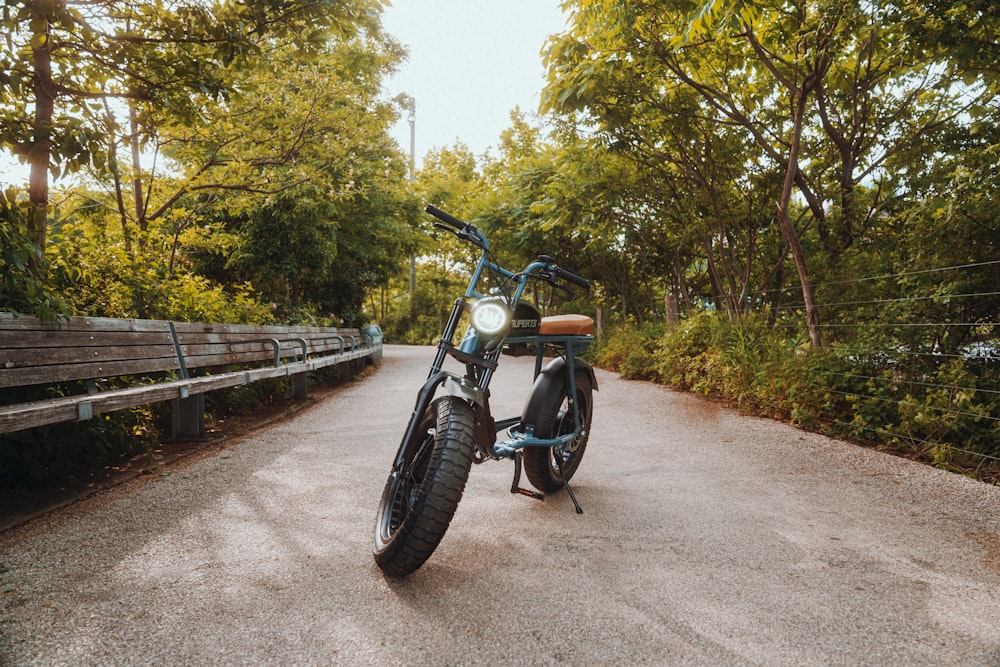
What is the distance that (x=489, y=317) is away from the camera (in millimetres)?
2768

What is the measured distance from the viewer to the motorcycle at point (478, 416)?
7.74 ft

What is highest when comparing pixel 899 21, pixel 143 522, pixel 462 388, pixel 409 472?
pixel 899 21

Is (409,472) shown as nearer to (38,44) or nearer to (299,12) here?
(38,44)

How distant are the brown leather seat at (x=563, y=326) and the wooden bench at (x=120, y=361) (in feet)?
8.87

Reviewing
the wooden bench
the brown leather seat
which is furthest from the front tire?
the wooden bench

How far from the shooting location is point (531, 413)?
3430 mm

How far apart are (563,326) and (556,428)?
0.67 meters

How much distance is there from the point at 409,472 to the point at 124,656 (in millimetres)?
1229

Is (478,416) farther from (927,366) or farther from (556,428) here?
(927,366)

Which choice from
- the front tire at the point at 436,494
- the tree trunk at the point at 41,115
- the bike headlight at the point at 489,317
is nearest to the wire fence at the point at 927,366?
the bike headlight at the point at 489,317

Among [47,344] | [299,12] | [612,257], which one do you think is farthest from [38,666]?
[612,257]

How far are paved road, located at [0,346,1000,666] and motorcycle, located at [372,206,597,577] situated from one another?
23 cm

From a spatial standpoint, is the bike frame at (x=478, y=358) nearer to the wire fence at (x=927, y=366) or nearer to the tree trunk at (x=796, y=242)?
the wire fence at (x=927, y=366)

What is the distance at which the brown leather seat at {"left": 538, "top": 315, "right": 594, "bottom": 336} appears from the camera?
11.3 feet
